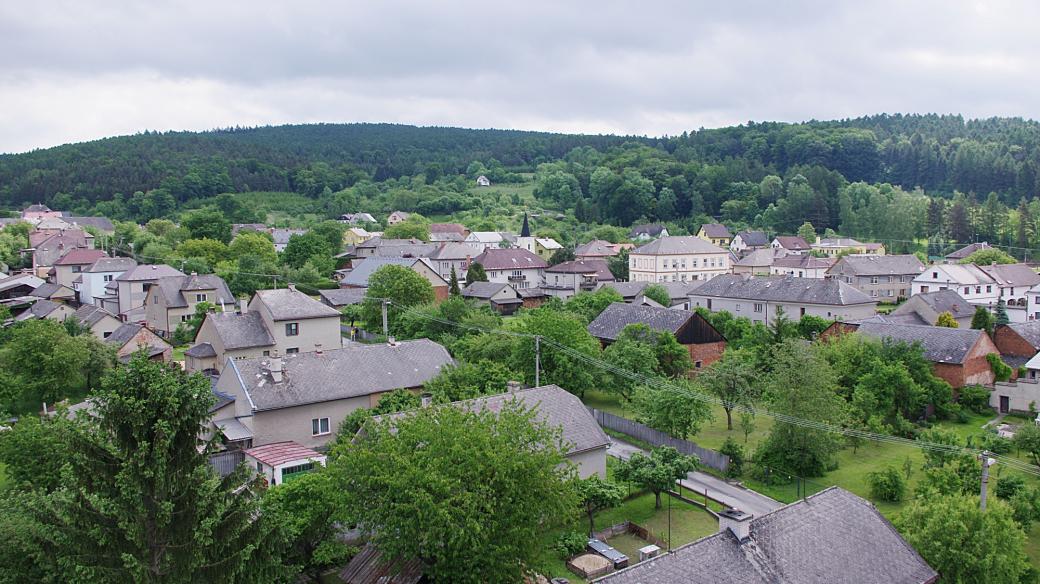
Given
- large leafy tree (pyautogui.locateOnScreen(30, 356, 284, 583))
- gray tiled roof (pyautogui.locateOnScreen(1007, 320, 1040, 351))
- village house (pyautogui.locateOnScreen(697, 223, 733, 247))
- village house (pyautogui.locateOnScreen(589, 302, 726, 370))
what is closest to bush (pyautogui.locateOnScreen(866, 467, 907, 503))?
village house (pyautogui.locateOnScreen(589, 302, 726, 370))

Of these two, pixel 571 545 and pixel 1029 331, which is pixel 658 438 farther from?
pixel 1029 331

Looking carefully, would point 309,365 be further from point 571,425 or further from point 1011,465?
point 1011,465

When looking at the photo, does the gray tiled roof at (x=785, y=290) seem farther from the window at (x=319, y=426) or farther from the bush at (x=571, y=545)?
the bush at (x=571, y=545)

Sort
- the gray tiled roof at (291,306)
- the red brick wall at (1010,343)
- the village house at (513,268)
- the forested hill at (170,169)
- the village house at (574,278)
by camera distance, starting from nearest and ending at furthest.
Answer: the gray tiled roof at (291,306)
the red brick wall at (1010,343)
the village house at (574,278)
the village house at (513,268)
the forested hill at (170,169)

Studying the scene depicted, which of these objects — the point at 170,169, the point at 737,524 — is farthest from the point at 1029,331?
the point at 170,169

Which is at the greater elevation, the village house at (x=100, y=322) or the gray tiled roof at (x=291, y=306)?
the gray tiled roof at (x=291, y=306)

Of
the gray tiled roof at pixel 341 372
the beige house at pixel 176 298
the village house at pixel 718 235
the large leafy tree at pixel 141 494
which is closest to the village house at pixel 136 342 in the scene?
the beige house at pixel 176 298

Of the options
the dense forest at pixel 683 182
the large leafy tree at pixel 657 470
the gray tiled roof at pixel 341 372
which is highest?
the dense forest at pixel 683 182

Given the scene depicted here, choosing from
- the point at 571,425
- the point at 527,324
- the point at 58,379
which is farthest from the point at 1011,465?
the point at 58,379
